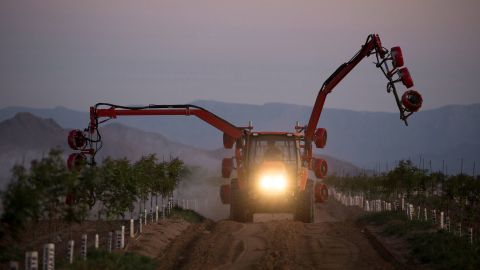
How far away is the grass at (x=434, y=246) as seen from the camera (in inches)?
981

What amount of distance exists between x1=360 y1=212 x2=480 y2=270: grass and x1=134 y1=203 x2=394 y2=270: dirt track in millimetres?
1462

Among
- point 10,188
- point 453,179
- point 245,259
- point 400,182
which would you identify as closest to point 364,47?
point 245,259

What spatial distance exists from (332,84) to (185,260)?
12687 millimetres

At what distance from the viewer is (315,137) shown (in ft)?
116

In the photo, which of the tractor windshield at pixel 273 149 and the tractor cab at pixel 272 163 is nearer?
the tractor cab at pixel 272 163

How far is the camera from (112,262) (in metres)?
23.8

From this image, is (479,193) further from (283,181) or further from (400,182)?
(283,181)

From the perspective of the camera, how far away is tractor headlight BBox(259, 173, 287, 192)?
1363 inches

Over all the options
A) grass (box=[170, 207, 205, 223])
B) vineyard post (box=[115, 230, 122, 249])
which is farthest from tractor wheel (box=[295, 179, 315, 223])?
grass (box=[170, 207, 205, 223])

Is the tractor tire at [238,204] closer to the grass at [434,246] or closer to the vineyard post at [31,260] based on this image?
the grass at [434,246]

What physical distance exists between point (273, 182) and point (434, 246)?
8.46 meters

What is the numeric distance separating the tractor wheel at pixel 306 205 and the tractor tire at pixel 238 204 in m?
2.28

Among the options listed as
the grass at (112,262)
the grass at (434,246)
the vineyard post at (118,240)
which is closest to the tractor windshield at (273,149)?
the grass at (434,246)

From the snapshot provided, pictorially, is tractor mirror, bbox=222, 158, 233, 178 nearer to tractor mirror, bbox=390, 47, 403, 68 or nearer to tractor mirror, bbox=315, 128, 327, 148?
tractor mirror, bbox=315, 128, 327, 148
